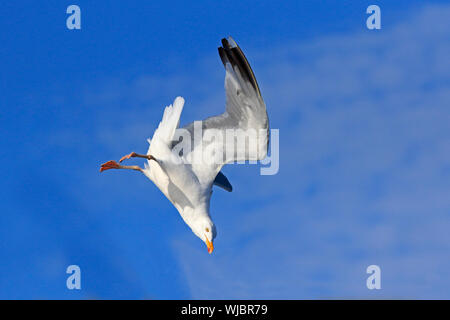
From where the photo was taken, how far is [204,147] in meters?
15.8

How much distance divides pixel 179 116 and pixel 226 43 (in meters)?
1.69

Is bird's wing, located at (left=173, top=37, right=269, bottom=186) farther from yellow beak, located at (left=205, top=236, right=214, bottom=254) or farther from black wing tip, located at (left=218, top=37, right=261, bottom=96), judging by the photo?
yellow beak, located at (left=205, top=236, right=214, bottom=254)

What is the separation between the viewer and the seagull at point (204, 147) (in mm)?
15141

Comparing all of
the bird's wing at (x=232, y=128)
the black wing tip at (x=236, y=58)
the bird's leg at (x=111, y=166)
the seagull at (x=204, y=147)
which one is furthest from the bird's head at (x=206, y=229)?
the black wing tip at (x=236, y=58)

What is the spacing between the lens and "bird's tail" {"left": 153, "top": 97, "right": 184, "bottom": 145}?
1507 centimetres

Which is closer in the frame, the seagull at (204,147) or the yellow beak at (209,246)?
the seagull at (204,147)

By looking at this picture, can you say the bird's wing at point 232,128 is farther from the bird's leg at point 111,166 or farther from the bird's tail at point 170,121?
the bird's leg at point 111,166

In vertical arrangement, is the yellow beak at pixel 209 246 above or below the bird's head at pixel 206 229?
below

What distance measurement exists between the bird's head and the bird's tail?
1786 millimetres

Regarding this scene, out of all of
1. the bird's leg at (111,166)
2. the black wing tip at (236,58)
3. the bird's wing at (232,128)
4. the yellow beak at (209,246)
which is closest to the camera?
the black wing tip at (236,58)

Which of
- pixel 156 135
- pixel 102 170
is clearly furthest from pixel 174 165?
pixel 102 170

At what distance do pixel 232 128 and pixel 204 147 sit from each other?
29.4 inches

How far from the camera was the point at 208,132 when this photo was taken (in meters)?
15.7

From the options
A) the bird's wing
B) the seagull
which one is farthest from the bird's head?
the bird's wing
